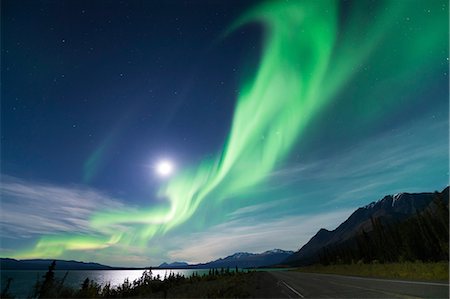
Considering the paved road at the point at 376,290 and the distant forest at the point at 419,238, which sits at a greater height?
the distant forest at the point at 419,238

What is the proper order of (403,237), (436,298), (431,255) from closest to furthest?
(436,298) < (431,255) < (403,237)

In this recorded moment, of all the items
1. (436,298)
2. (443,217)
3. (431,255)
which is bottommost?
(436,298)

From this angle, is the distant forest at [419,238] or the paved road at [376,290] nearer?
the paved road at [376,290]

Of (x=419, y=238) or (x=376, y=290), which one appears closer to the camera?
(x=376, y=290)

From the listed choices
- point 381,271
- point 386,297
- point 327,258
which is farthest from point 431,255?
point 327,258

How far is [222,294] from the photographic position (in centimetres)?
1664

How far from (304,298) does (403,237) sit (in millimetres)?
61261

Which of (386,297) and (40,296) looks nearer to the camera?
(40,296)

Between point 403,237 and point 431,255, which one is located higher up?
point 403,237

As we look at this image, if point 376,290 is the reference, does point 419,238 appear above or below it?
above

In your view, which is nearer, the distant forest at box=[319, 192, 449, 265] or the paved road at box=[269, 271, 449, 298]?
the paved road at box=[269, 271, 449, 298]

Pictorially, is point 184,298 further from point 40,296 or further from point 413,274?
point 413,274

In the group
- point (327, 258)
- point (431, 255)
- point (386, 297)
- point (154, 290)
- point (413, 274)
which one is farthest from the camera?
point (327, 258)

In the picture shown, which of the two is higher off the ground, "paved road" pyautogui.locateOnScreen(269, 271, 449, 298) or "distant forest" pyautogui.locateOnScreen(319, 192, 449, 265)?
"distant forest" pyautogui.locateOnScreen(319, 192, 449, 265)
